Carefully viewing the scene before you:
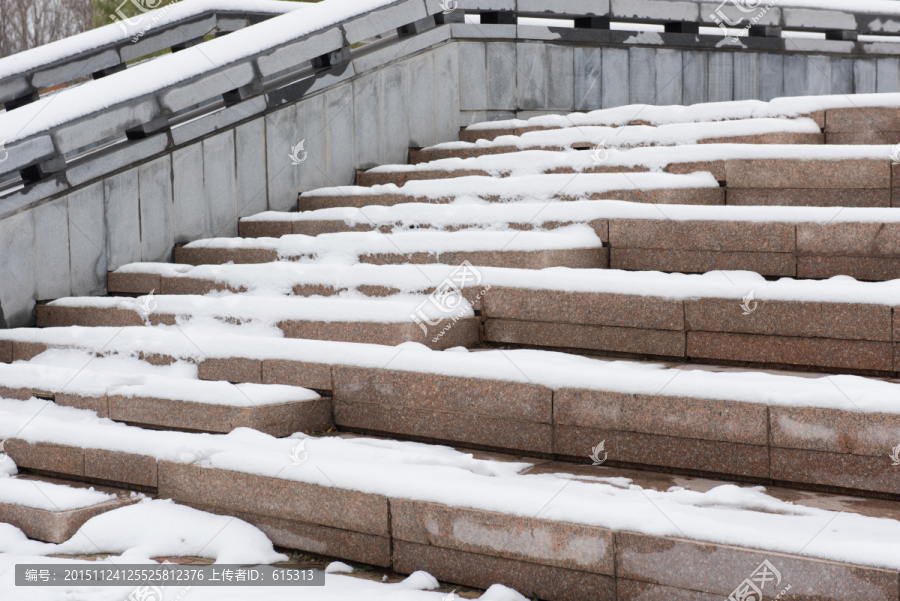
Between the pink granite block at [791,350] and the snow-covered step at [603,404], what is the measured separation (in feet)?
0.34

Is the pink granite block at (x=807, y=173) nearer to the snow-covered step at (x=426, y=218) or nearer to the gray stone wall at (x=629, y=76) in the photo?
the snow-covered step at (x=426, y=218)

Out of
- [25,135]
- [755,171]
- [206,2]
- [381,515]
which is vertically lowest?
[381,515]

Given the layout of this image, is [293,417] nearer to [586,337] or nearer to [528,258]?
[586,337]

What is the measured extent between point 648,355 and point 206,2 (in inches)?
250

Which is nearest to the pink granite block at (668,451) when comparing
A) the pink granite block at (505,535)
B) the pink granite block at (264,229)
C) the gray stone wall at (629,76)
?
the pink granite block at (505,535)

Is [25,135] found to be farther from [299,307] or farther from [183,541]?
[183,541]

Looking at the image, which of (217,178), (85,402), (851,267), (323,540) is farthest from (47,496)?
(851,267)

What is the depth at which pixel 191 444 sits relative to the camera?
337 centimetres

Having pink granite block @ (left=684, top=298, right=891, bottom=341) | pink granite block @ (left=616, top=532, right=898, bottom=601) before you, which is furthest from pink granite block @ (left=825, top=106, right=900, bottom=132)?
pink granite block @ (left=616, top=532, right=898, bottom=601)

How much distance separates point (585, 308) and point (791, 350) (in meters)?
0.87

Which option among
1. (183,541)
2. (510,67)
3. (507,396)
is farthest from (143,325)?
(510,67)

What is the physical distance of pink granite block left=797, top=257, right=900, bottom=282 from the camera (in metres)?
3.84

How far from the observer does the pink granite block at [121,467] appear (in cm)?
346

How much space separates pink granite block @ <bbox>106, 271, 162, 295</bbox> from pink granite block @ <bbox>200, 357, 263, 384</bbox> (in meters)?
1.55
